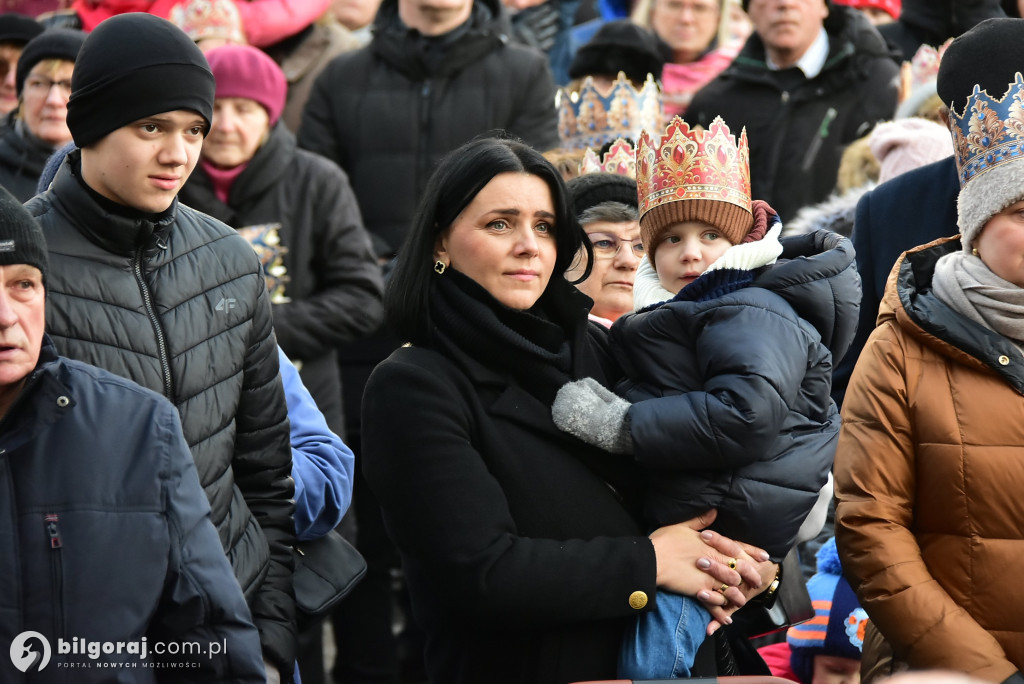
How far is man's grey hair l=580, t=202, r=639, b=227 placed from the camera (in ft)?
15.5

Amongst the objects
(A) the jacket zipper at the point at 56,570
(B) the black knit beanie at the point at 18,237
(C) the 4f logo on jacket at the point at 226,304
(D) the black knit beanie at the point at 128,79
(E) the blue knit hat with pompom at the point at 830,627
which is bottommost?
(E) the blue knit hat with pompom at the point at 830,627

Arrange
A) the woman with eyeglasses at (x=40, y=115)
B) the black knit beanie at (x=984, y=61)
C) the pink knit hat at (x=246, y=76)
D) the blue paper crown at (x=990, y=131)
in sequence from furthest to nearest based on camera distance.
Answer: the pink knit hat at (x=246, y=76), the woman with eyeglasses at (x=40, y=115), the black knit beanie at (x=984, y=61), the blue paper crown at (x=990, y=131)

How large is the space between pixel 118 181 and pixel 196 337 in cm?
43

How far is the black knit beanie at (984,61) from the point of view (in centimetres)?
374

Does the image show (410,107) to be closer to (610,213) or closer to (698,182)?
(610,213)

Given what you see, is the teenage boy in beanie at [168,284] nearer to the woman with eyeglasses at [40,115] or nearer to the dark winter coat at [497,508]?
the dark winter coat at [497,508]

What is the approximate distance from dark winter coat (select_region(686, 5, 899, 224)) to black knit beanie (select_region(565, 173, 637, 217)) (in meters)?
1.92

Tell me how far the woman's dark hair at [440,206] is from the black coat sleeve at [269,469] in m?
0.45

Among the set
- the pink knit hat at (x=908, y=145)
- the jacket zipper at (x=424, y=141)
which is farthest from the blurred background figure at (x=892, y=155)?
the jacket zipper at (x=424, y=141)

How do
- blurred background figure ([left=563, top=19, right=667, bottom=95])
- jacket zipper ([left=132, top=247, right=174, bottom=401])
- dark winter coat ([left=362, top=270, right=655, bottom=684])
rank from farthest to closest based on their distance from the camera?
blurred background figure ([left=563, top=19, right=667, bottom=95]) → jacket zipper ([left=132, top=247, right=174, bottom=401]) → dark winter coat ([left=362, top=270, right=655, bottom=684])

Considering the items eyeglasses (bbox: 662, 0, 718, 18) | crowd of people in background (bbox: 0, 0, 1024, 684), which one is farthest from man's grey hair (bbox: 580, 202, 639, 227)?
eyeglasses (bbox: 662, 0, 718, 18)

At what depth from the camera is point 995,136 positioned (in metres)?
3.67

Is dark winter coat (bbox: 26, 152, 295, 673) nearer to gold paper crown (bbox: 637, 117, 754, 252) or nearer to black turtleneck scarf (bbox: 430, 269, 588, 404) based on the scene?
black turtleneck scarf (bbox: 430, 269, 588, 404)

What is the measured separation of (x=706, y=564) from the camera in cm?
325
